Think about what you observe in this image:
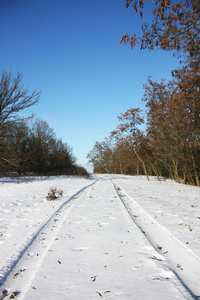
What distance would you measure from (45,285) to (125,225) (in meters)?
2.71

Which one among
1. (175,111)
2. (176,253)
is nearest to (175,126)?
(175,111)

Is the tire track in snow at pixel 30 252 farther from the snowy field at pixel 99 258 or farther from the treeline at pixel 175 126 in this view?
the treeline at pixel 175 126

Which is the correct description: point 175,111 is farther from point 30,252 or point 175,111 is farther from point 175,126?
point 30,252

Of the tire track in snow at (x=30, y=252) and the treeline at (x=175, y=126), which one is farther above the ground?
the treeline at (x=175, y=126)

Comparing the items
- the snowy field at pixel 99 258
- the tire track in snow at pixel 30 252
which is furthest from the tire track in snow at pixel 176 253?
the tire track in snow at pixel 30 252

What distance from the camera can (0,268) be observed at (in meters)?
2.69

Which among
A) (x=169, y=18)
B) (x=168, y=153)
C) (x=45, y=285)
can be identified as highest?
(x=169, y=18)

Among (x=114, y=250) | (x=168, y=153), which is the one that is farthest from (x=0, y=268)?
(x=168, y=153)

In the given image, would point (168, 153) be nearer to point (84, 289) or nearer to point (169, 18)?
point (169, 18)

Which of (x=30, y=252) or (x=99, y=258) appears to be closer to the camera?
(x=99, y=258)

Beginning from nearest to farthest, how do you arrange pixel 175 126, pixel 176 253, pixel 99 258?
pixel 99 258 < pixel 176 253 < pixel 175 126

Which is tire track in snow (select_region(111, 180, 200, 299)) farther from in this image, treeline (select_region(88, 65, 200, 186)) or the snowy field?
treeline (select_region(88, 65, 200, 186))

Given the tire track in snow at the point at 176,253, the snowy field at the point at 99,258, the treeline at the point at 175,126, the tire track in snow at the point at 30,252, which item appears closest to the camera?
the snowy field at the point at 99,258

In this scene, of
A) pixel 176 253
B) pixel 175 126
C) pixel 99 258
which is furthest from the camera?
pixel 175 126
